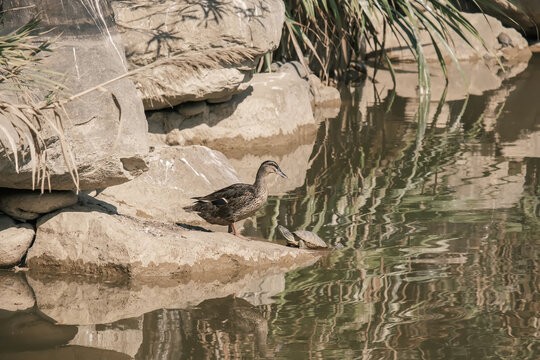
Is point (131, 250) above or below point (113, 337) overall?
above

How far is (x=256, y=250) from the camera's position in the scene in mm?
7289

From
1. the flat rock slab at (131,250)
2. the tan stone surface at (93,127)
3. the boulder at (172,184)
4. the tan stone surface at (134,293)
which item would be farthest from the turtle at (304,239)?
the tan stone surface at (93,127)

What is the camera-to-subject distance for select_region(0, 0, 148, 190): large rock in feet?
22.3

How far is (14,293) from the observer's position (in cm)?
670

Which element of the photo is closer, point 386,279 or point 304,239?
point 386,279

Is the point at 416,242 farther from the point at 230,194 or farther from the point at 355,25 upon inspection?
the point at 355,25

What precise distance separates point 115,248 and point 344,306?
1751 millimetres

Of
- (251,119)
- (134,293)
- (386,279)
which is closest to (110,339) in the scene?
(134,293)

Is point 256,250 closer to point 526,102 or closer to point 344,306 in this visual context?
point 344,306

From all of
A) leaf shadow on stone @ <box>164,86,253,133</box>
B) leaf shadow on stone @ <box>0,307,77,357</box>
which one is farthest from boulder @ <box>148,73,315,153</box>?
leaf shadow on stone @ <box>0,307,77,357</box>

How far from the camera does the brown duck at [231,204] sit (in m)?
7.77

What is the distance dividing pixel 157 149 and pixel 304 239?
2.29 metres

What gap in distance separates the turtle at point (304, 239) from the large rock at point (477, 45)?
11280 millimetres

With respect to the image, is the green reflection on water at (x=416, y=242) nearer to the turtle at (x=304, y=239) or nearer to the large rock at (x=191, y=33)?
the turtle at (x=304, y=239)
